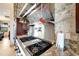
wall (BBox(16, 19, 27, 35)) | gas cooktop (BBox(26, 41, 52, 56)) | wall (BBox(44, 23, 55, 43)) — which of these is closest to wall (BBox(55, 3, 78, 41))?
wall (BBox(44, 23, 55, 43))

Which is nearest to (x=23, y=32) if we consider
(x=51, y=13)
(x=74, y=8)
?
(x=51, y=13)

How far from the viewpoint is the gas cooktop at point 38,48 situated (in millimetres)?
1613

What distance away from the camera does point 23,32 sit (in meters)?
1.68

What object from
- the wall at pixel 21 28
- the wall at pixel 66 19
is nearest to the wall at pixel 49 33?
the wall at pixel 66 19

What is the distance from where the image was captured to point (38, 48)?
5.43ft

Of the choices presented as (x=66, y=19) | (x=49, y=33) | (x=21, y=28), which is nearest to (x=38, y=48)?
(x=49, y=33)

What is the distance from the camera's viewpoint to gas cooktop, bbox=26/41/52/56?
5.29 ft

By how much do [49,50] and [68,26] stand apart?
42 cm

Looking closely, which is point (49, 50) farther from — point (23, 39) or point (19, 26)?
point (19, 26)

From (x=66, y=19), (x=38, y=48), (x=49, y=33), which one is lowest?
(x=38, y=48)

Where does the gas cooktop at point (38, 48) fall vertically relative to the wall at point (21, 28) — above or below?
below

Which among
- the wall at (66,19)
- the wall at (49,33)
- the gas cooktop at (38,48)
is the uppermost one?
the wall at (66,19)

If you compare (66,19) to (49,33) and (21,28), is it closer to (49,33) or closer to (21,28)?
(49,33)

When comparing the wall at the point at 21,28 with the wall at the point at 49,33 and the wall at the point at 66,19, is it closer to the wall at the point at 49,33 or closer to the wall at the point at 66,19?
Result: the wall at the point at 49,33
